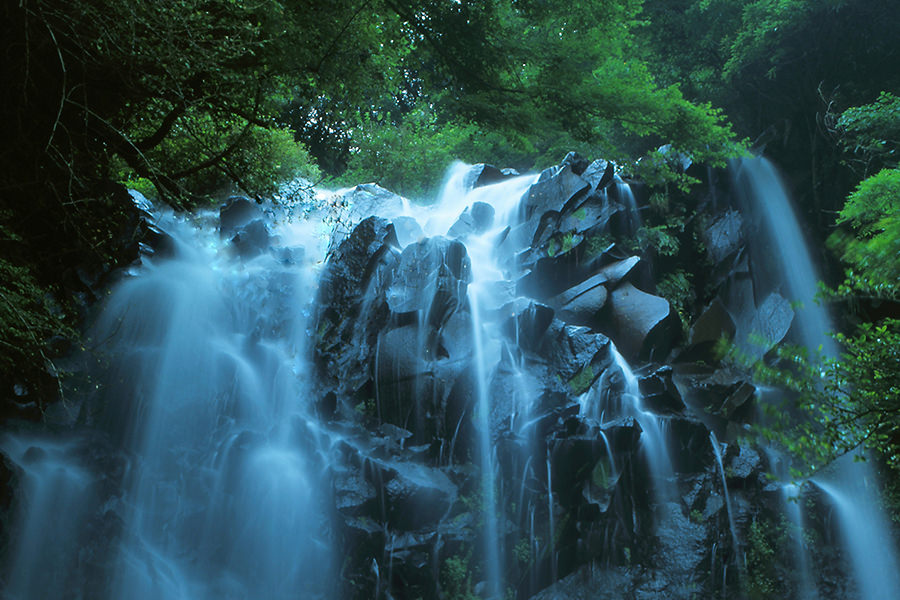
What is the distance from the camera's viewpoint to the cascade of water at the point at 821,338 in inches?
357

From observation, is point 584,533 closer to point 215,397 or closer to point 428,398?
point 428,398

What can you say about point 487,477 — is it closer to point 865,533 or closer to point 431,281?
point 431,281

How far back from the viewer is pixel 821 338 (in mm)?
12398

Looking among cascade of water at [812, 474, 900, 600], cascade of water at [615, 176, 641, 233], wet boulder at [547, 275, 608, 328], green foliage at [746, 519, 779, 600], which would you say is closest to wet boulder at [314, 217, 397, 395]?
wet boulder at [547, 275, 608, 328]

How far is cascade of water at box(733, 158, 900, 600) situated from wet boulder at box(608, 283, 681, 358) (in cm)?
247

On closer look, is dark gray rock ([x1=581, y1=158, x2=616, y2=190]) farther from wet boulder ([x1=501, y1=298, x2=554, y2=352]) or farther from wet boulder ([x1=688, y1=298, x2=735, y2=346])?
wet boulder ([x1=501, y1=298, x2=554, y2=352])

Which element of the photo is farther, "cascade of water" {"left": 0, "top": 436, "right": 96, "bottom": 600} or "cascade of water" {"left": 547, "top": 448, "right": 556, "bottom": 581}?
"cascade of water" {"left": 547, "top": 448, "right": 556, "bottom": 581}

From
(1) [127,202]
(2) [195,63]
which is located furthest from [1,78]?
(1) [127,202]

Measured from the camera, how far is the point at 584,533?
8.14m

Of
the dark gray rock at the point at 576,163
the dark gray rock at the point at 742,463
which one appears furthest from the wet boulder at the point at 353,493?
the dark gray rock at the point at 576,163

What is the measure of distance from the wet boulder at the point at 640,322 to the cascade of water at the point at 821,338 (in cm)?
247

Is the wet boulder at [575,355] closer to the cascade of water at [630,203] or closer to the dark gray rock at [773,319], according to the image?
the cascade of water at [630,203]

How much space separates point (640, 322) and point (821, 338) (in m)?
5.46

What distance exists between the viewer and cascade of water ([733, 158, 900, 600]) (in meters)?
9.07
